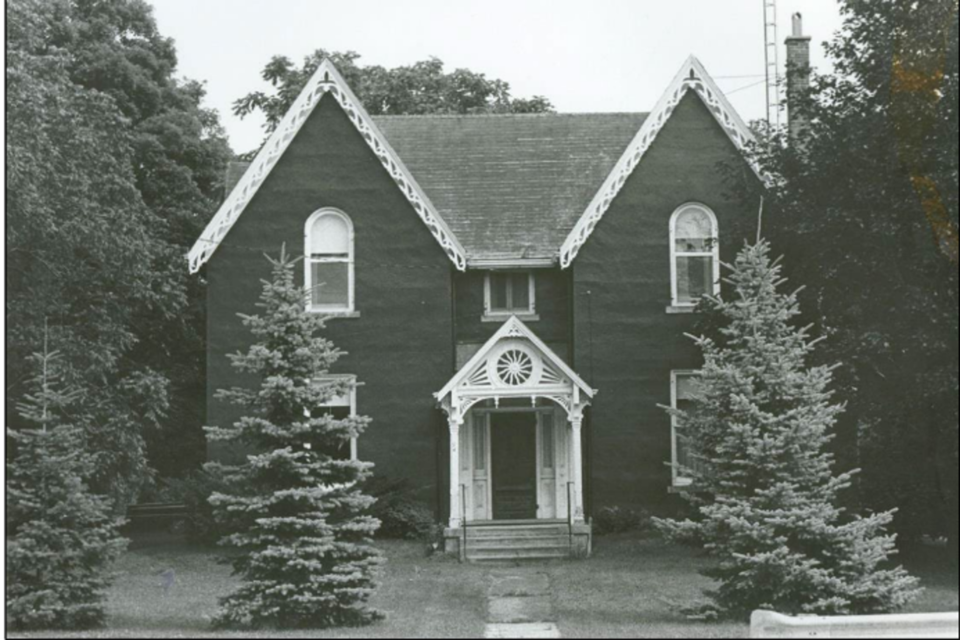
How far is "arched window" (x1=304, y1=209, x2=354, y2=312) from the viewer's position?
2539cm

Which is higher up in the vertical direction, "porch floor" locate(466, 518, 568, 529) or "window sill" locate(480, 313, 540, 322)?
"window sill" locate(480, 313, 540, 322)

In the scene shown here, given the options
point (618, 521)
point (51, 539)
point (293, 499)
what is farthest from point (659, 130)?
point (51, 539)

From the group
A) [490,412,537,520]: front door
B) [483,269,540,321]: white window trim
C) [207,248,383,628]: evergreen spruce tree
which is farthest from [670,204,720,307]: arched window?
[207,248,383,628]: evergreen spruce tree

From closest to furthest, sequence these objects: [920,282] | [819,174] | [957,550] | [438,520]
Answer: [957,550] < [920,282] < [819,174] < [438,520]

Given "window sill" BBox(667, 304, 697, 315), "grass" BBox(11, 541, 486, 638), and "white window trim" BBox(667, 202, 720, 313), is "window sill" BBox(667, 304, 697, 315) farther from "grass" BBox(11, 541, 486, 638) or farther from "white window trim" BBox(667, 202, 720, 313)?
"grass" BBox(11, 541, 486, 638)

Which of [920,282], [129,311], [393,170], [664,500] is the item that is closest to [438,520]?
[664,500]

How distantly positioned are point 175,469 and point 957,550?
2348 centimetres

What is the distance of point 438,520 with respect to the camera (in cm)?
2505

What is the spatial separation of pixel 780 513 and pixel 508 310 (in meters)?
11.0

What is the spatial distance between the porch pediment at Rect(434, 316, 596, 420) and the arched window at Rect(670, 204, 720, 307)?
3411mm

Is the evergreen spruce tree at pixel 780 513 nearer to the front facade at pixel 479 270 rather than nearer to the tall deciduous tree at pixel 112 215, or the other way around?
the front facade at pixel 479 270

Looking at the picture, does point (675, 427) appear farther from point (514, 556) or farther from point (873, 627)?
point (873, 627)

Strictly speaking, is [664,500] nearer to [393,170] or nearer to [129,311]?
[393,170]

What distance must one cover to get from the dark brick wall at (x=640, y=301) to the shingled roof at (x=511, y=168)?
126 centimetres
